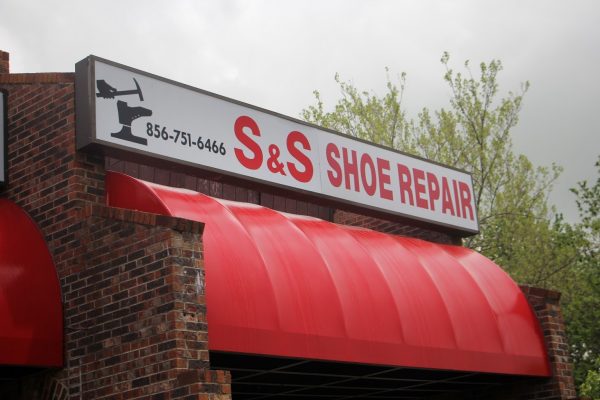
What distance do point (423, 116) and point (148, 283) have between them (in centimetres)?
2062

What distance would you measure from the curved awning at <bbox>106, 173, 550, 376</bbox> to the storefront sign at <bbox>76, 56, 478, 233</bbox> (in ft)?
2.16

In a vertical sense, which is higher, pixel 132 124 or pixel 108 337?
pixel 132 124

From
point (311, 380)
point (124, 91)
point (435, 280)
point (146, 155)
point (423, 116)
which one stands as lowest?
point (311, 380)

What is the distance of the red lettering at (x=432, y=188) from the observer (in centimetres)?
1484

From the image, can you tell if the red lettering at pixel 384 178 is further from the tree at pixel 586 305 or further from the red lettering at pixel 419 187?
the tree at pixel 586 305

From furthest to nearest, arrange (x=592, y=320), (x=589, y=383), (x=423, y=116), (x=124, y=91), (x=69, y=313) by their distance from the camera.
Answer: (x=423, y=116) < (x=592, y=320) < (x=589, y=383) < (x=124, y=91) < (x=69, y=313)

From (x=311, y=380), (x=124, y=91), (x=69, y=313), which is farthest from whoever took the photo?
(x=311, y=380)

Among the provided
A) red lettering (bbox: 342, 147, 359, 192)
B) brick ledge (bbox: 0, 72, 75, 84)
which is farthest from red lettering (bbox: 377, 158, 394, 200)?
brick ledge (bbox: 0, 72, 75, 84)

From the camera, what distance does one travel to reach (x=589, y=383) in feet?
63.8

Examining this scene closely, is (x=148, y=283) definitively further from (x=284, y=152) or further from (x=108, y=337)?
(x=284, y=152)

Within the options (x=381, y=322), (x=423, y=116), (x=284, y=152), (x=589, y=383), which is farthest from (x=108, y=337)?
(x=423, y=116)

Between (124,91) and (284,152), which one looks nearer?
(124,91)

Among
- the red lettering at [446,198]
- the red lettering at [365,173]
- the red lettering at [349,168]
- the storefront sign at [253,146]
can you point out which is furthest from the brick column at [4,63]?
the red lettering at [446,198]

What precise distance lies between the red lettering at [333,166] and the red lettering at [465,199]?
3.02 m
